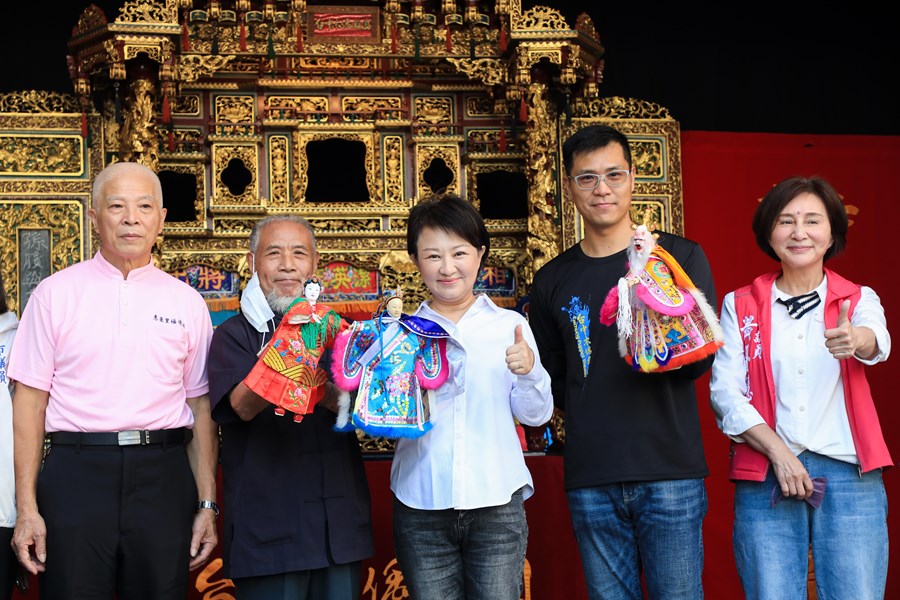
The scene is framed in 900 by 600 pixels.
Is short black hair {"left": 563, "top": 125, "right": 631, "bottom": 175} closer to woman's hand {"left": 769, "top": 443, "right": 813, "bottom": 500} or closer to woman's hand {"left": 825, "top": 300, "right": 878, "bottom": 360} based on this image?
woman's hand {"left": 825, "top": 300, "right": 878, "bottom": 360}

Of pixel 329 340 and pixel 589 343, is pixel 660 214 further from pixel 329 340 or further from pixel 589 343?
pixel 329 340

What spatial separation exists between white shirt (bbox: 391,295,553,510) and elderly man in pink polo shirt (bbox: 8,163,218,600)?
1.67ft

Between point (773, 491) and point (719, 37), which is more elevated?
point (719, 37)

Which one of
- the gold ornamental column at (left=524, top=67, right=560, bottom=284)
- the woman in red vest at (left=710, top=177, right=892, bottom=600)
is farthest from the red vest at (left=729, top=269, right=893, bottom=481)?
the gold ornamental column at (left=524, top=67, right=560, bottom=284)

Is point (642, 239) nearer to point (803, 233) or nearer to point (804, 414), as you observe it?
point (803, 233)

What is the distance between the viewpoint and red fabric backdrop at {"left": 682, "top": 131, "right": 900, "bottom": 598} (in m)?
4.56

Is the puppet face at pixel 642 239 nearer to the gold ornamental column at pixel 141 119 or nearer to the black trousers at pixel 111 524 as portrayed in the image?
the black trousers at pixel 111 524

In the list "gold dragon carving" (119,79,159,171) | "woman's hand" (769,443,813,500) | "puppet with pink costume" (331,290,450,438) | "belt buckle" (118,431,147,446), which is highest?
"gold dragon carving" (119,79,159,171)

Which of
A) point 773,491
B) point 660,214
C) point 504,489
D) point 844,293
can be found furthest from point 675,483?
point 660,214

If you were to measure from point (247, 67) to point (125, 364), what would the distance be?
244 cm

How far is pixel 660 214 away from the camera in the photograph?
4555mm

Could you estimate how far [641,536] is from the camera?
2.31m

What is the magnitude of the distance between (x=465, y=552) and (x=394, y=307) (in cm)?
54

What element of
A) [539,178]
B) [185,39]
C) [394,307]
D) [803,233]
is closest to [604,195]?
[803,233]
